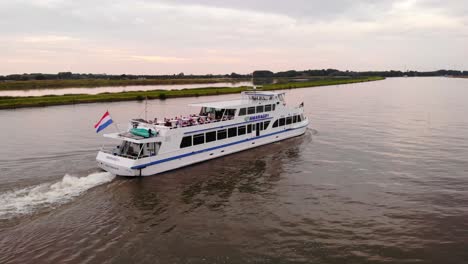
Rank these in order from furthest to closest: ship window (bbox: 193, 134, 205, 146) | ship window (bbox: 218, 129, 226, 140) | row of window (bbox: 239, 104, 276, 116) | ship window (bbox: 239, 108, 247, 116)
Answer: row of window (bbox: 239, 104, 276, 116), ship window (bbox: 239, 108, 247, 116), ship window (bbox: 218, 129, 226, 140), ship window (bbox: 193, 134, 205, 146)

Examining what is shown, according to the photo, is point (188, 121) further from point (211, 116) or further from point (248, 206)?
point (248, 206)

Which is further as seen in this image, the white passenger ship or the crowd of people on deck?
the crowd of people on deck

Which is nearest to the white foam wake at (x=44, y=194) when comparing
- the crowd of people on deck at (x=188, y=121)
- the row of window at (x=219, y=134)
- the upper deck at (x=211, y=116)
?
the upper deck at (x=211, y=116)

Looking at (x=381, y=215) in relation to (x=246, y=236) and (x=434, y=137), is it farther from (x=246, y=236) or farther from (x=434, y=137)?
(x=434, y=137)

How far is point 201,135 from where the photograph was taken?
88.0 ft

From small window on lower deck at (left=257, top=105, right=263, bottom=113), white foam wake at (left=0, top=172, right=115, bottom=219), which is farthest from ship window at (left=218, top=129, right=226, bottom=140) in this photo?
white foam wake at (left=0, top=172, right=115, bottom=219)

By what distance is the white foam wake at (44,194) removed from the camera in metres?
17.5

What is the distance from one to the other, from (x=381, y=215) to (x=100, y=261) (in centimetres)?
1335

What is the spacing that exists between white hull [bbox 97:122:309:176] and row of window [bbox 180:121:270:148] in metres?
0.43

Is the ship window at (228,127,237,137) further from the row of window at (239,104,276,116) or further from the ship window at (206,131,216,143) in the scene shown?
the ship window at (206,131,216,143)

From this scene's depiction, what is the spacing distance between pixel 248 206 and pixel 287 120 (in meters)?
18.7

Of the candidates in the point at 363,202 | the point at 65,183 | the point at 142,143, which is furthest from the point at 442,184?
the point at 65,183

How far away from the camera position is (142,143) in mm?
23234

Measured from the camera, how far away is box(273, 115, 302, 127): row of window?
115 ft
